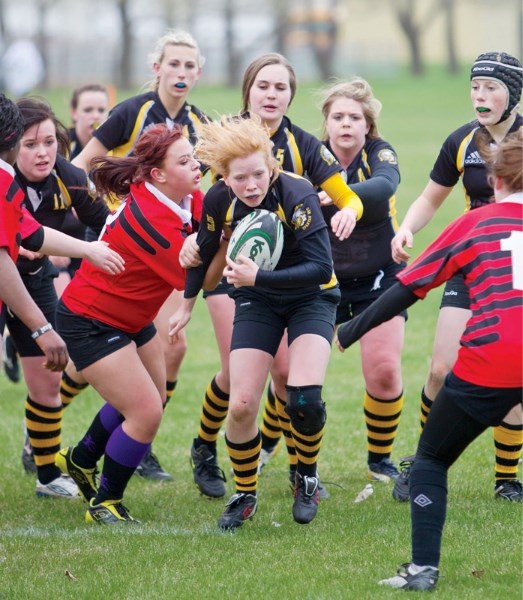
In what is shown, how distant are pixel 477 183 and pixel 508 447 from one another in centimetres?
145

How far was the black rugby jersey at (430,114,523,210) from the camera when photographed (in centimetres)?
593

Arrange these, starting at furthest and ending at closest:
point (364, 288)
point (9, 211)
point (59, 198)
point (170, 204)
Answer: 1. point (364, 288)
2. point (59, 198)
3. point (170, 204)
4. point (9, 211)

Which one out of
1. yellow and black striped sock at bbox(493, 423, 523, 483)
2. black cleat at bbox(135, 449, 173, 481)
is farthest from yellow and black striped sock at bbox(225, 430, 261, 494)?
black cleat at bbox(135, 449, 173, 481)

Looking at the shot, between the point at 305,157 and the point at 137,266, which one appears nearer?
the point at 137,266

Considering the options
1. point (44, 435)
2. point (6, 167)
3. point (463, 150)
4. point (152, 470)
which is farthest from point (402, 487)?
point (6, 167)

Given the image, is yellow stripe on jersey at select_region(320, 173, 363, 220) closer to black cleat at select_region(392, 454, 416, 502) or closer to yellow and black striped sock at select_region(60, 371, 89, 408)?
black cleat at select_region(392, 454, 416, 502)

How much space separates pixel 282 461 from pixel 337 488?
886 mm

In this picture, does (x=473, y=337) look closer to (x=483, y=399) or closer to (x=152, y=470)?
(x=483, y=399)

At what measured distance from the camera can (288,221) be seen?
5.42 m

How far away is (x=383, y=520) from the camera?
5633mm

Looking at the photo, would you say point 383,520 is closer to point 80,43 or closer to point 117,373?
point 117,373

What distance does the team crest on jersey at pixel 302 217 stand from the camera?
536cm

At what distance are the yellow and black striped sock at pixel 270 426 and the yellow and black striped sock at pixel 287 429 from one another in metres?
0.28

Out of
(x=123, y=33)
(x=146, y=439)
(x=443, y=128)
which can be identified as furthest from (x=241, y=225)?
(x=123, y=33)
